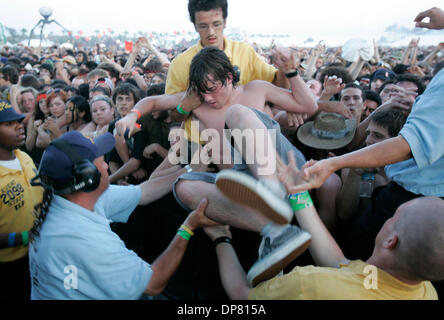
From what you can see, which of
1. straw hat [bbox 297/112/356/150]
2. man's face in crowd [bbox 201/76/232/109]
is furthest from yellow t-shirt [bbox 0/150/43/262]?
straw hat [bbox 297/112/356/150]

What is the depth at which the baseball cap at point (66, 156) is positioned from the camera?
1537mm

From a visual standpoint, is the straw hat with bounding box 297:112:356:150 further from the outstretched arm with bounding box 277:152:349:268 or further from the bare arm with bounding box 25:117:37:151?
the bare arm with bounding box 25:117:37:151

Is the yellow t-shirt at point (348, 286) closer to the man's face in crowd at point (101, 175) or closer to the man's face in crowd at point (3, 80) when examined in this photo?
the man's face in crowd at point (101, 175)

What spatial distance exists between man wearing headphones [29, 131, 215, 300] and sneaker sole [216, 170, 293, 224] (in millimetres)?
687

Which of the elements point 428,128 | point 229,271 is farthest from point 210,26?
point 229,271

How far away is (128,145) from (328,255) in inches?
112

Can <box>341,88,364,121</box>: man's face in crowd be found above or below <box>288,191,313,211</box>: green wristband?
above

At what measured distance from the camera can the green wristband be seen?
1.61 metres

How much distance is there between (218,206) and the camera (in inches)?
72.7

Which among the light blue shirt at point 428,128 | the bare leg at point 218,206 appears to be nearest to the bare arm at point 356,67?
the light blue shirt at point 428,128

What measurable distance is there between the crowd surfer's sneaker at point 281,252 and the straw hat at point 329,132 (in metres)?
1.52

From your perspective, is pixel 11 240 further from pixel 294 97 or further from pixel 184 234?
pixel 294 97

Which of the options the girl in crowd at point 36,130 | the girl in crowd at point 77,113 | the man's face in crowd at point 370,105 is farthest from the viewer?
the girl in crowd at point 36,130
